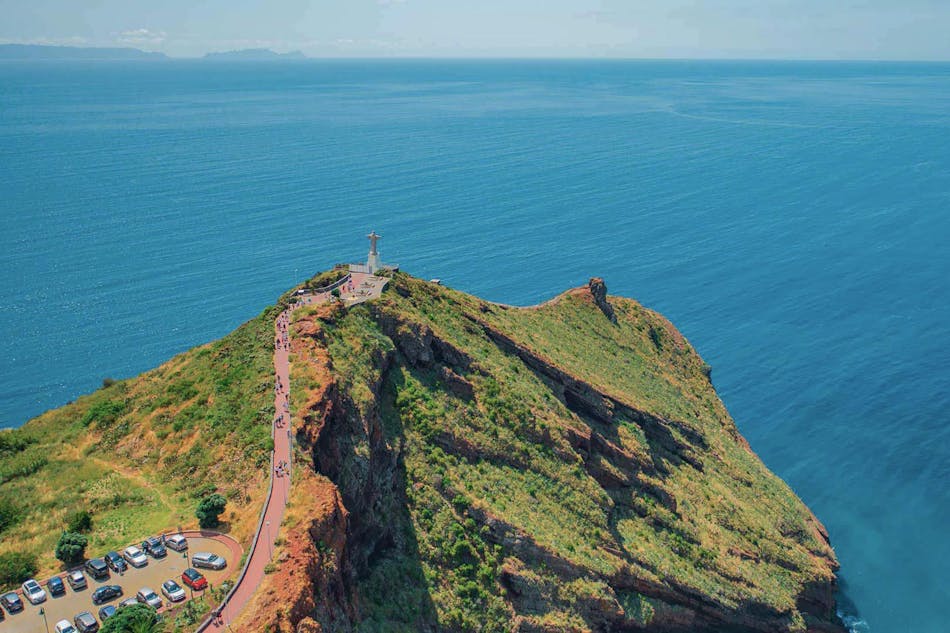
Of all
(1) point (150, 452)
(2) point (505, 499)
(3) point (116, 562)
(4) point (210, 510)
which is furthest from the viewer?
(2) point (505, 499)

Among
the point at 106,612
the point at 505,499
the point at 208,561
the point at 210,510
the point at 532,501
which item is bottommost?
the point at 532,501

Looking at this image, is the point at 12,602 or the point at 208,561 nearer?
the point at 12,602

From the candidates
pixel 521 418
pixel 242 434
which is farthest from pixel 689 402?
pixel 242 434

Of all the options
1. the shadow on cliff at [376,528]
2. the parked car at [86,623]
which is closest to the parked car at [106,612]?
the parked car at [86,623]

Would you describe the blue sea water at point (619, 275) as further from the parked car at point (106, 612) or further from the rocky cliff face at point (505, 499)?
the parked car at point (106, 612)

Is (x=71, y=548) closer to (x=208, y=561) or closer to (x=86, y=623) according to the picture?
(x=86, y=623)

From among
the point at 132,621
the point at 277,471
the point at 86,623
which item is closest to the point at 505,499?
the point at 277,471

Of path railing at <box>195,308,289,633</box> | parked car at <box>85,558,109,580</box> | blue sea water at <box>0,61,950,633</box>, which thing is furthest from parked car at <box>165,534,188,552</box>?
blue sea water at <box>0,61,950,633</box>
